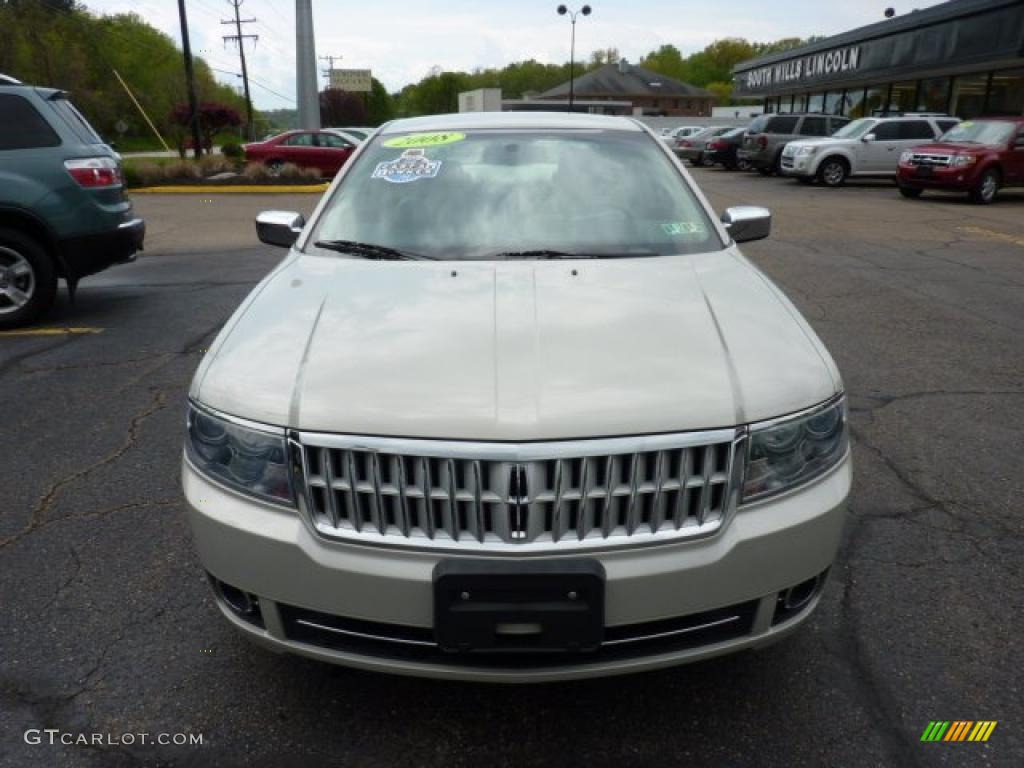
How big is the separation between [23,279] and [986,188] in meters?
17.9

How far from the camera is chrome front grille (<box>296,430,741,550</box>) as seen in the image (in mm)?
1898

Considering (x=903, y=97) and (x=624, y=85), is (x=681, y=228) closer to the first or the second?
(x=903, y=97)

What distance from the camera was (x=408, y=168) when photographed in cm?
345

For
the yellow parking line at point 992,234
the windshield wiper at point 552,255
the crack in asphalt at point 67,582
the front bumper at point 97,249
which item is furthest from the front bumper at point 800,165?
the crack in asphalt at point 67,582

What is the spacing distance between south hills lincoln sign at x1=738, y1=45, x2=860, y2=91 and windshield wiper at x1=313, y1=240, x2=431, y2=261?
33.7 metres

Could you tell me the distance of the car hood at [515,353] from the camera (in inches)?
77.2

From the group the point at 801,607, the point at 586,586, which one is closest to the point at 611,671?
the point at 586,586

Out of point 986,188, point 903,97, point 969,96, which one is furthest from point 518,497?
point 903,97

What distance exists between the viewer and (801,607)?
2.20 meters

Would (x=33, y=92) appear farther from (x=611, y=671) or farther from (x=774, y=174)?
(x=774, y=174)

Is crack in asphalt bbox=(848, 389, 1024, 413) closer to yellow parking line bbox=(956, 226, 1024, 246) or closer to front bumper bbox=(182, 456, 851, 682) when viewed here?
front bumper bbox=(182, 456, 851, 682)

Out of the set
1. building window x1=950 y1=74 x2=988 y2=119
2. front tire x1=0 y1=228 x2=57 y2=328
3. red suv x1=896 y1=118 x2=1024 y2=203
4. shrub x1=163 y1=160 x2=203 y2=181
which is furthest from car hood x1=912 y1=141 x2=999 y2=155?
shrub x1=163 y1=160 x2=203 y2=181

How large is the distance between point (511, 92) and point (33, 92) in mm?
126563

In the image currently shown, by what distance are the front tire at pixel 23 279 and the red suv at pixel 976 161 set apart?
16.9 metres
